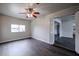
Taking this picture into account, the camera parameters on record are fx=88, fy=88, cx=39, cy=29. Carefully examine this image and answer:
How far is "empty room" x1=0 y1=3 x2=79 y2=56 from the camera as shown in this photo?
388 cm

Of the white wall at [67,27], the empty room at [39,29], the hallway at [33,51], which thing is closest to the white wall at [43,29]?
the empty room at [39,29]

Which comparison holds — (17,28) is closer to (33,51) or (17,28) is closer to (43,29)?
(43,29)

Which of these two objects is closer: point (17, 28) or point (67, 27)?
point (17, 28)

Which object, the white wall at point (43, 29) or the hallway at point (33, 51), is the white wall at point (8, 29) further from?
the white wall at point (43, 29)

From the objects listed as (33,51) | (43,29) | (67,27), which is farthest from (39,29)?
(67,27)

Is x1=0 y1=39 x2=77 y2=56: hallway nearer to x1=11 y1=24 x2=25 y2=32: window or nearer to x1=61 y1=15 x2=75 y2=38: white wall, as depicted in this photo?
x1=11 y1=24 x2=25 y2=32: window

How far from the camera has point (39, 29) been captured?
25.1 ft

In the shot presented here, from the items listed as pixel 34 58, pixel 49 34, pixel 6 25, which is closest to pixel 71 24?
pixel 49 34

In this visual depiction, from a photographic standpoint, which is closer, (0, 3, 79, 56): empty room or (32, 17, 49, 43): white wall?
(0, 3, 79, 56): empty room

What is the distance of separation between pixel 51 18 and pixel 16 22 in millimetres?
3494

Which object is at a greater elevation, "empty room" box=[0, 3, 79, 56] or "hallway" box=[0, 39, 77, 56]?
"empty room" box=[0, 3, 79, 56]

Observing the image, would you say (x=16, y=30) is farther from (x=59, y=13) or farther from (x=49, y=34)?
(x=59, y=13)

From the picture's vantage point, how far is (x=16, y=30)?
7.91 m

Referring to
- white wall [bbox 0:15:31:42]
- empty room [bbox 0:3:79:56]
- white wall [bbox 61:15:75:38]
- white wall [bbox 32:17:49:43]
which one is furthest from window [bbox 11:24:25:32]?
white wall [bbox 61:15:75:38]
